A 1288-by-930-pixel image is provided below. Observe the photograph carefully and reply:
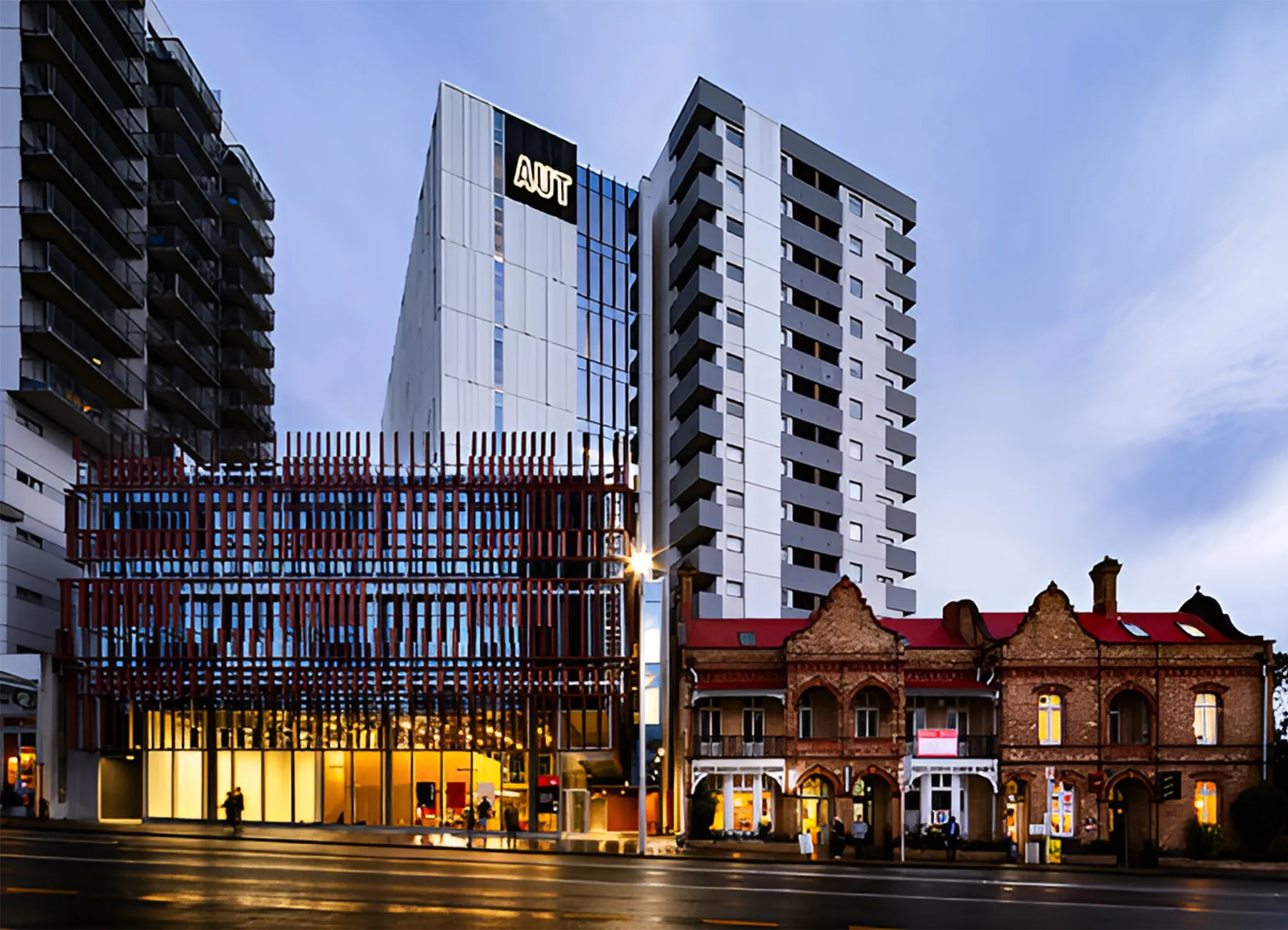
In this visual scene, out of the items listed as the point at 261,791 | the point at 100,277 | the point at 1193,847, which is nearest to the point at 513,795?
the point at 261,791

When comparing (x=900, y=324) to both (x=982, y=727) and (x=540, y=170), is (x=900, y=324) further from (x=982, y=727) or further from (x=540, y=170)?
(x=982, y=727)

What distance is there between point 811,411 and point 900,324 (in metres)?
12.4

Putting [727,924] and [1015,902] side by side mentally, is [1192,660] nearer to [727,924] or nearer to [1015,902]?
[1015,902]

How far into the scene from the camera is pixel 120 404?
6141cm

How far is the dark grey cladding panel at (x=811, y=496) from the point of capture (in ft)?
251

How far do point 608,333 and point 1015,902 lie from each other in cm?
6072

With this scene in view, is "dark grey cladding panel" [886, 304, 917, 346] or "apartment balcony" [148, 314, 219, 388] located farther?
"dark grey cladding panel" [886, 304, 917, 346]

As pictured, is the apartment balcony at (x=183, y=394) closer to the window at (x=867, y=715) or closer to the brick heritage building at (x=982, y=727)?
the brick heritage building at (x=982, y=727)

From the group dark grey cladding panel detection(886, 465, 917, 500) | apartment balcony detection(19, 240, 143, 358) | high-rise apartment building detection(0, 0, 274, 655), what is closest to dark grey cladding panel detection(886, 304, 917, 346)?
dark grey cladding panel detection(886, 465, 917, 500)

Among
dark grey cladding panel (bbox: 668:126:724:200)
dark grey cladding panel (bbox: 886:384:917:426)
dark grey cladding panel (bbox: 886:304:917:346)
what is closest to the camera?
dark grey cladding panel (bbox: 668:126:724:200)

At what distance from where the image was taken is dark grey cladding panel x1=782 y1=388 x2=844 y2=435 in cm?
7762

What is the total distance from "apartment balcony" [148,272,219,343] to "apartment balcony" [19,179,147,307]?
19.1ft

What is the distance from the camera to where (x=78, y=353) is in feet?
182

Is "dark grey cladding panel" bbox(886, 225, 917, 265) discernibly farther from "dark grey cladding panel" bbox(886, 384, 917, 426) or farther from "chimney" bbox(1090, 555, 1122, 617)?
"chimney" bbox(1090, 555, 1122, 617)
